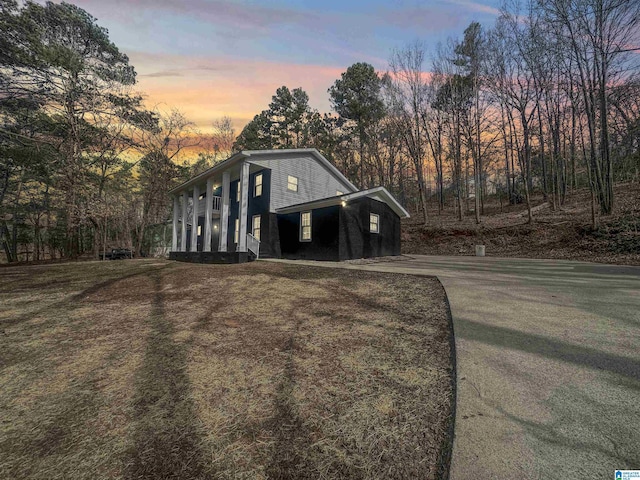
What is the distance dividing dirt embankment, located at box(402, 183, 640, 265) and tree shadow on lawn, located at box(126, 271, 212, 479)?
1384 centimetres

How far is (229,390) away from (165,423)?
54 centimetres

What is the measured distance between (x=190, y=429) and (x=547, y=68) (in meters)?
25.0

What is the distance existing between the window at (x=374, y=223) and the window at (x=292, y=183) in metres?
4.91

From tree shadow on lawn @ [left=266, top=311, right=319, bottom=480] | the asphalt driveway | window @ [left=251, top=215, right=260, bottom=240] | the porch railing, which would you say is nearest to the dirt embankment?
the asphalt driveway

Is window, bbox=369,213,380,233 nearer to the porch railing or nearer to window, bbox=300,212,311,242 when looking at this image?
window, bbox=300,212,311,242

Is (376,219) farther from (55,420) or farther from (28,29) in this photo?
(28,29)

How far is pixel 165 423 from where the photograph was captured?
2066 mm

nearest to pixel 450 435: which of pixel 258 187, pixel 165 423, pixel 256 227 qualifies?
pixel 165 423

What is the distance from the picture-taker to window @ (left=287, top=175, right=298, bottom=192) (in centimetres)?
1576

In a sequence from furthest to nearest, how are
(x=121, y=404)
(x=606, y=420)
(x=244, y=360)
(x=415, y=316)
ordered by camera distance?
(x=415, y=316)
(x=244, y=360)
(x=121, y=404)
(x=606, y=420)

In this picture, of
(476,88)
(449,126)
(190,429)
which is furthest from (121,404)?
(449,126)

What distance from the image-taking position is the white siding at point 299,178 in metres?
14.9

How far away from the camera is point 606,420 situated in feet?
6.26

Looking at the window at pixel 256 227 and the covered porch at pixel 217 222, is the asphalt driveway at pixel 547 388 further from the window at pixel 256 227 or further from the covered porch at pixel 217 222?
the window at pixel 256 227
